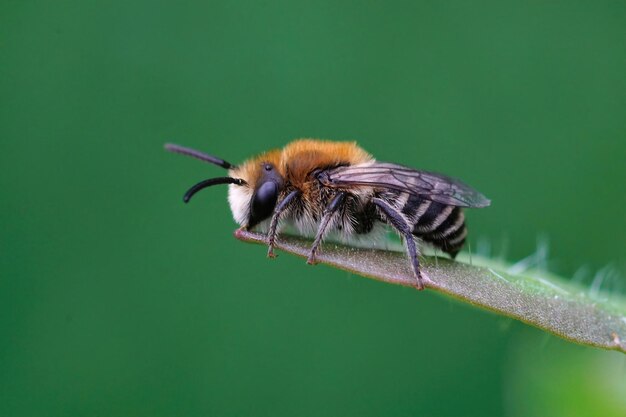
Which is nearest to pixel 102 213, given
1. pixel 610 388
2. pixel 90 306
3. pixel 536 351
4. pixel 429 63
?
pixel 90 306

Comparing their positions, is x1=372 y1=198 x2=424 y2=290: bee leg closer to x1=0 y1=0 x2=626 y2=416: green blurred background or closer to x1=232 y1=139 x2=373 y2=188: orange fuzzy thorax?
x1=232 y1=139 x2=373 y2=188: orange fuzzy thorax

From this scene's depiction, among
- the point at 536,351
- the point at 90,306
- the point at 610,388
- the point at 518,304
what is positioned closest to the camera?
the point at 518,304

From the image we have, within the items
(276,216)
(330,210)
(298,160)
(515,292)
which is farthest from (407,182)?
(515,292)

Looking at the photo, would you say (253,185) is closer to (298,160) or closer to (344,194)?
(298,160)

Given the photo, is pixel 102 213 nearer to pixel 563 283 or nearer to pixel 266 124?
pixel 266 124

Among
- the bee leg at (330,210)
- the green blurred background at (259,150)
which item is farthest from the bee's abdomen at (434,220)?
the green blurred background at (259,150)

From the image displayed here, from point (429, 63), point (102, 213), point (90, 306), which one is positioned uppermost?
point (429, 63)

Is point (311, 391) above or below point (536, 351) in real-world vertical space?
below

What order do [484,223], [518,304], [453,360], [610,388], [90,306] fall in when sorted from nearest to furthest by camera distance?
[518,304]
[610,388]
[90,306]
[453,360]
[484,223]
